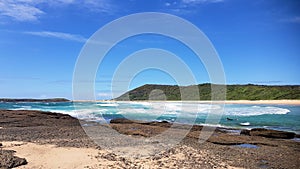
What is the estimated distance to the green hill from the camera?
7318 centimetres

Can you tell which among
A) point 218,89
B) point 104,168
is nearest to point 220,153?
point 104,168

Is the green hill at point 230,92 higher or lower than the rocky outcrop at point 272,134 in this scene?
higher

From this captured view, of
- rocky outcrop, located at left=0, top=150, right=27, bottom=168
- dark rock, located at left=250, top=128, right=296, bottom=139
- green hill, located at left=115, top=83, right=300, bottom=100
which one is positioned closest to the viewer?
rocky outcrop, located at left=0, top=150, right=27, bottom=168

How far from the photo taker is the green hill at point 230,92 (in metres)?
73.2

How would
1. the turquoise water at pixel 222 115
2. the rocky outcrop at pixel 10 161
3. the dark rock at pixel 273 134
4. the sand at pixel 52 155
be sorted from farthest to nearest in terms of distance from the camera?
the turquoise water at pixel 222 115 < the dark rock at pixel 273 134 < the sand at pixel 52 155 < the rocky outcrop at pixel 10 161

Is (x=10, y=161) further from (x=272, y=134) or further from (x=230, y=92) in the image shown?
(x=230, y=92)

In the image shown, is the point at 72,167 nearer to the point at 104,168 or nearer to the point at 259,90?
the point at 104,168

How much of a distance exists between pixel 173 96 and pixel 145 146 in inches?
3607

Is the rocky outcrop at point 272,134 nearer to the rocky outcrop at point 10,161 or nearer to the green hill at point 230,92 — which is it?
the rocky outcrop at point 10,161

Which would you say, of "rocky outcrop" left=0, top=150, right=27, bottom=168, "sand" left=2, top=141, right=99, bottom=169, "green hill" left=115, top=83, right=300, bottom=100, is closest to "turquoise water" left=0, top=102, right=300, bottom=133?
"sand" left=2, top=141, right=99, bottom=169

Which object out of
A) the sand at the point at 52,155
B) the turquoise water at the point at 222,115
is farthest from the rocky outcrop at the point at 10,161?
the turquoise water at the point at 222,115

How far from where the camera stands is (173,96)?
104 metres

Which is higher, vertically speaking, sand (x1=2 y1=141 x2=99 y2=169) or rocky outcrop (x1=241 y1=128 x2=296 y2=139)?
sand (x1=2 y1=141 x2=99 y2=169)

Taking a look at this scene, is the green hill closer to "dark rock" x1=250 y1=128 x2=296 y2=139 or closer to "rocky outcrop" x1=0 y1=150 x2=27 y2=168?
"dark rock" x1=250 y1=128 x2=296 y2=139
